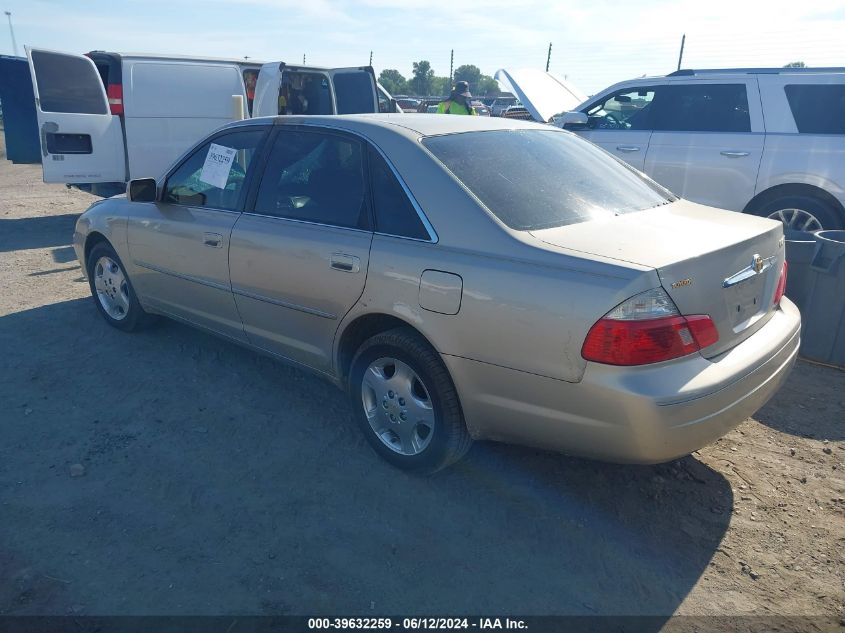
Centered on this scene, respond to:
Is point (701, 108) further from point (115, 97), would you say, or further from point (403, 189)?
point (115, 97)

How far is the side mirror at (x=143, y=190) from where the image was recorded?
447 centimetres

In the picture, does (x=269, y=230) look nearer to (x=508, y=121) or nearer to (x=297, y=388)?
(x=297, y=388)

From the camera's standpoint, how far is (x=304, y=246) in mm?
3482

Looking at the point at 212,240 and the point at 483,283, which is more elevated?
the point at 483,283

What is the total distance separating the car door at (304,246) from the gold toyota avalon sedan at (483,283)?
0.01 meters

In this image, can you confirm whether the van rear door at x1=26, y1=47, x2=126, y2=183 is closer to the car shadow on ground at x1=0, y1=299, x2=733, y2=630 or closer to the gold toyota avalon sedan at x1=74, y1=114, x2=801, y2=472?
the gold toyota avalon sedan at x1=74, y1=114, x2=801, y2=472

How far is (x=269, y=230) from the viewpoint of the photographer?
3697 millimetres

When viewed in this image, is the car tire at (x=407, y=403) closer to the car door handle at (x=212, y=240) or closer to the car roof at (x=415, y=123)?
the car roof at (x=415, y=123)

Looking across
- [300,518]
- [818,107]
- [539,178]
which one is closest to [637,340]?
[539,178]

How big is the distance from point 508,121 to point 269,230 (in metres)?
1.54

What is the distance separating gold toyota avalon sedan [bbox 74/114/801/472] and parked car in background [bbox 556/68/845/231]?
313 cm

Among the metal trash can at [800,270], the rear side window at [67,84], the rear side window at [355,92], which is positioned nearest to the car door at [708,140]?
the metal trash can at [800,270]

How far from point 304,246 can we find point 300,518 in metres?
1.38

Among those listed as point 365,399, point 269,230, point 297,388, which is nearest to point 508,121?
point 269,230
